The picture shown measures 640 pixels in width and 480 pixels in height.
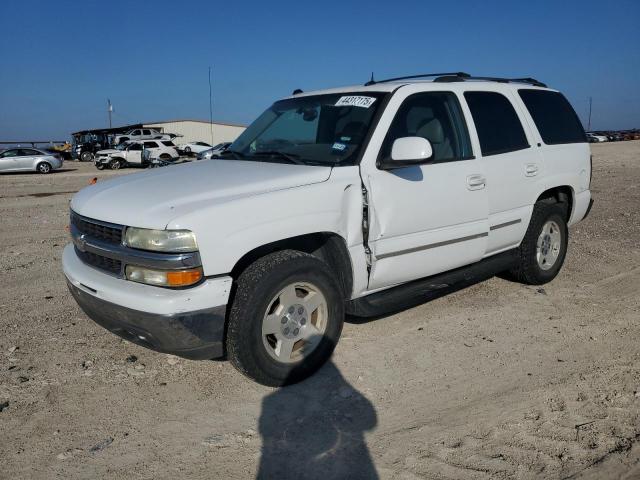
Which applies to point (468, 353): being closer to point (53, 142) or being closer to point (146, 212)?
point (146, 212)

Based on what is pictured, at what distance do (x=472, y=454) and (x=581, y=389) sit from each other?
1.09 metres

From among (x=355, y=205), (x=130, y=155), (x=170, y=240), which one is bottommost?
(x=130, y=155)

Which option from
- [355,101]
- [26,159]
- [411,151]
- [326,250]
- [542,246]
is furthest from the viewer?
[26,159]

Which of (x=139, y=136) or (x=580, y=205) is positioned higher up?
(x=139, y=136)

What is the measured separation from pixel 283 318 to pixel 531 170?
113 inches

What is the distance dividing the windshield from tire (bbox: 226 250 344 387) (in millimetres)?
842

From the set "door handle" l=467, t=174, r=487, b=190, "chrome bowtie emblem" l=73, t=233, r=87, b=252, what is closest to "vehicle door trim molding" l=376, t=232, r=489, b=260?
"door handle" l=467, t=174, r=487, b=190

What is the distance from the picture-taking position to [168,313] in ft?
9.67

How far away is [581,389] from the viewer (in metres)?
3.43

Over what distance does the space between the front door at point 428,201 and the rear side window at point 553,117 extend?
49.9 inches

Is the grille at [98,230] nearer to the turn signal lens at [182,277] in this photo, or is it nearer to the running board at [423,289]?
the turn signal lens at [182,277]

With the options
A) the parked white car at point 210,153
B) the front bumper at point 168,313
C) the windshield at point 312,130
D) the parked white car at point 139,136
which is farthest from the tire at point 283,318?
the parked white car at point 139,136

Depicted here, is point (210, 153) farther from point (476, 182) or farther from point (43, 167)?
point (43, 167)

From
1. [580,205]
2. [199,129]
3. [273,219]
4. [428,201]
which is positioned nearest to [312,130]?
[428,201]
